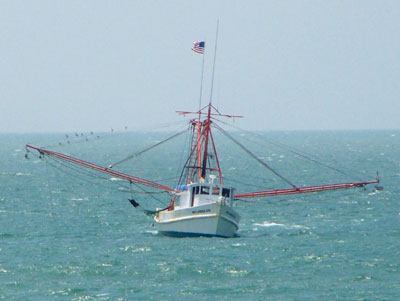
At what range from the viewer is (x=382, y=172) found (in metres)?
144

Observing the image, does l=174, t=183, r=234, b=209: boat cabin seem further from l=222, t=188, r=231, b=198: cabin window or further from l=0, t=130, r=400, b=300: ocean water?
l=0, t=130, r=400, b=300: ocean water

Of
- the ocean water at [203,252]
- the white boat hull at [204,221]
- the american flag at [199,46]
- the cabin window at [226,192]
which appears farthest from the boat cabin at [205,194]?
the american flag at [199,46]

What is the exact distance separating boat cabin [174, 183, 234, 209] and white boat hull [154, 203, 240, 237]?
39.1 inches

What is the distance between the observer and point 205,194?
68.8 m

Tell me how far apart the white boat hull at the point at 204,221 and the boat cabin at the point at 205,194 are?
0.99m

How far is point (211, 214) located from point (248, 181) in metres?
64.3

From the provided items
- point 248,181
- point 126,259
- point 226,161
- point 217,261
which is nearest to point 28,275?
point 126,259

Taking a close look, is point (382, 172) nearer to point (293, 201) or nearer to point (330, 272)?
point (293, 201)

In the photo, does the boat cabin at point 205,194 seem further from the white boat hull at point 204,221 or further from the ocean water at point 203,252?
the ocean water at point 203,252

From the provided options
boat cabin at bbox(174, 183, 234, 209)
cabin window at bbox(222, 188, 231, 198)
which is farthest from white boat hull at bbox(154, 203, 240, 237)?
cabin window at bbox(222, 188, 231, 198)

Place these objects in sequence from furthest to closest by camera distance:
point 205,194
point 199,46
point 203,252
A: point 199,46
point 205,194
point 203,252

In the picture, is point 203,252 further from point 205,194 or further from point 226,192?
point 226,192

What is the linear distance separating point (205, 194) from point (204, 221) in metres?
2.34

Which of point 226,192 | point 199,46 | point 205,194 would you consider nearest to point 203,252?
point 205,194
